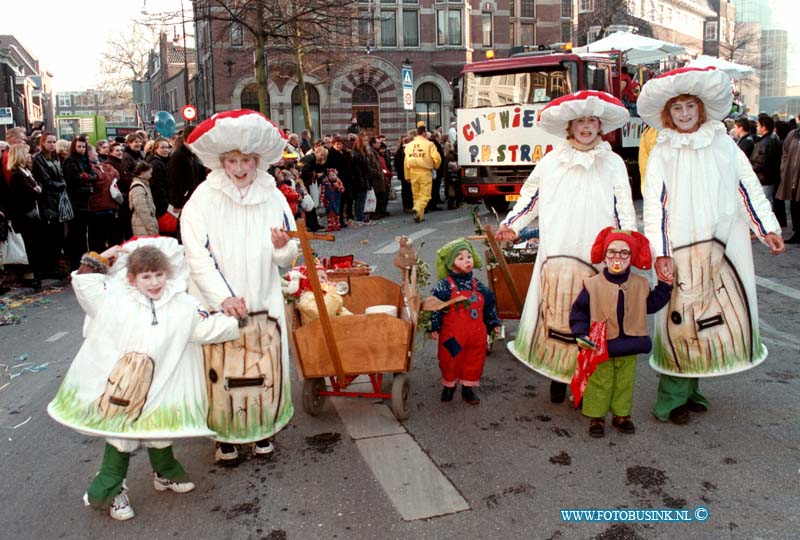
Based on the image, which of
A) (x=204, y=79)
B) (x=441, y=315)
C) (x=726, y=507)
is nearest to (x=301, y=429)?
(x=441, y=315)

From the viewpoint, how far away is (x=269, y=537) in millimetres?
3459

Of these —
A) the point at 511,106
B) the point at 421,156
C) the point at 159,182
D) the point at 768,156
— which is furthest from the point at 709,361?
the point at 421,156

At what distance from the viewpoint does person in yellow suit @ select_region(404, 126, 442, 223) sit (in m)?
15.1

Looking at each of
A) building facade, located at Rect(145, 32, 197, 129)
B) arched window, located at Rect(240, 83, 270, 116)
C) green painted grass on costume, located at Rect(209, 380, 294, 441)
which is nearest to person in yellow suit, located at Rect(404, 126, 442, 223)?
green painted grass on costume, located at Rect(209, 380, 294, 441)

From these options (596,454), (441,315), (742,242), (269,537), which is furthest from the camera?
(441,315)

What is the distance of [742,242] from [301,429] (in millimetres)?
2962

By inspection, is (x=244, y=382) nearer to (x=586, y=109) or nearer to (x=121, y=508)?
(x=121, y=508)

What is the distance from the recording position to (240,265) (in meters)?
4.04

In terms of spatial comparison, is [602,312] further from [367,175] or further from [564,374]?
[367,175]

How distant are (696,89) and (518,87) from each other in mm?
9415

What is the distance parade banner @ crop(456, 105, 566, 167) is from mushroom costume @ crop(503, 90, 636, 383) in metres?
8.47

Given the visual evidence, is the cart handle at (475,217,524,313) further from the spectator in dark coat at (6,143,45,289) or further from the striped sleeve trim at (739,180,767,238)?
the spectator in dark coat at (6,143,45,289)

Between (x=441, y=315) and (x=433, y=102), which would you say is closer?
(x=441, y=315)

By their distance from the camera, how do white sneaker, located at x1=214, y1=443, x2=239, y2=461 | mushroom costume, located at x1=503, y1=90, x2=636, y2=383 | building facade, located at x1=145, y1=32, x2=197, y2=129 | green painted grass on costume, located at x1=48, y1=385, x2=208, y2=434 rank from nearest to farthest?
green painted grass on costume, located at x1=48, y1=385, x2=208, y2=434 < white sneaker, located at x1=214, y1=443, x2=239, y2=461 < mushroom costume, located at x1=503, y1=90, x2=636, y2=383 < building facade, located at x1=145, y1=32, x2=197, y2=129
